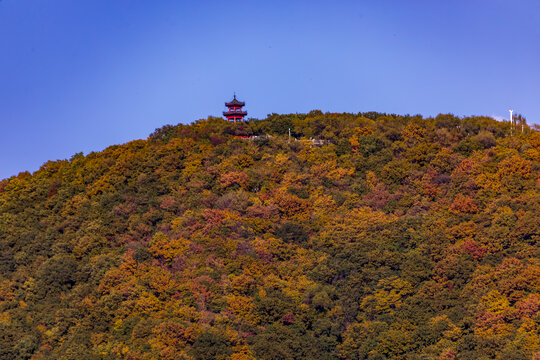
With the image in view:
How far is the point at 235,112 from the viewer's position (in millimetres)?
84750

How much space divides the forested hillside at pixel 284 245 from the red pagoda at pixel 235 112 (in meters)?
5.69

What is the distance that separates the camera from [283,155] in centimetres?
7369

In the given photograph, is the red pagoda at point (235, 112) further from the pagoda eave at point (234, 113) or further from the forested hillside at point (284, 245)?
the forested hillside at point (284, 245)

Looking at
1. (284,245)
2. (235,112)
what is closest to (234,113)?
(235,112)

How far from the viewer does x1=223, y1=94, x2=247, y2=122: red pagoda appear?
8494 centimetres

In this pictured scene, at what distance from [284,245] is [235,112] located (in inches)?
965

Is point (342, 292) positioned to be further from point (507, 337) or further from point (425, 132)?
point (425, 132)

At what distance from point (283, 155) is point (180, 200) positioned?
9.78m

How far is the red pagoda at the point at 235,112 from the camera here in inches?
3344

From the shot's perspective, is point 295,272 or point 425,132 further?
point 425,132

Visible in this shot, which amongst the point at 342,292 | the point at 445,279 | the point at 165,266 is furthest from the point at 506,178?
the point at 165,266

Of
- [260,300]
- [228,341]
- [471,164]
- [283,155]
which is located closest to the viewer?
[228,341]

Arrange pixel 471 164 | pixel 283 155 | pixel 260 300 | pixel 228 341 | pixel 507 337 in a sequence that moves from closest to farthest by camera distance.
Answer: pixel 507 337, pixel 228 341, pixel 260 300, pixel 471 164, pixel 283 155

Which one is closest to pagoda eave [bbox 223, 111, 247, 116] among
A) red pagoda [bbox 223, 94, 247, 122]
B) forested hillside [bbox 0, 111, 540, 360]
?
red pagoda [bbox 223, 94, 247, 122]
